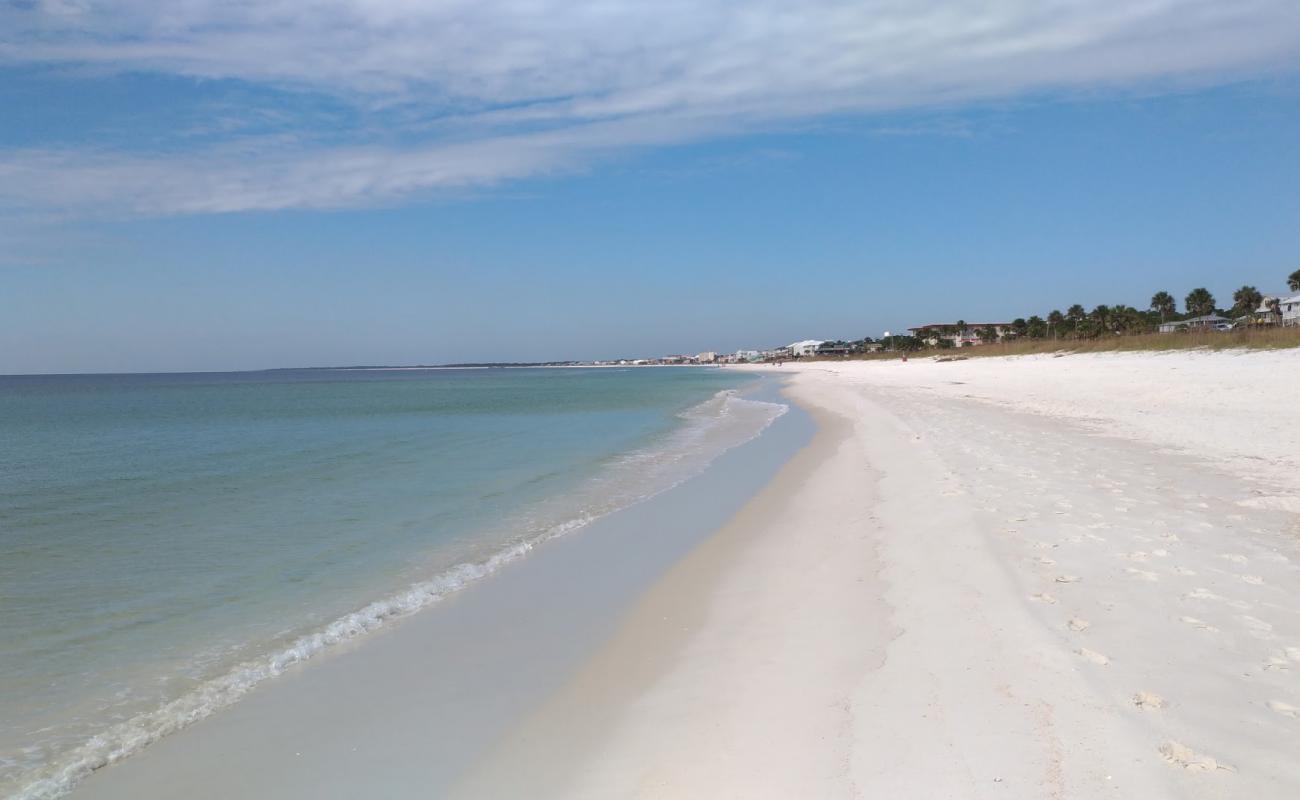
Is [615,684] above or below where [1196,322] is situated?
below

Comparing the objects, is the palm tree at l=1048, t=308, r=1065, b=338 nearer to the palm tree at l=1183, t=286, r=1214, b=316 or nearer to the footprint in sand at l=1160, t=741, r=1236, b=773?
the palm tree at l=1183, t=286, r=1214, b=316

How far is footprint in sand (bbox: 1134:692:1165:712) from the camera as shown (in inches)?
144

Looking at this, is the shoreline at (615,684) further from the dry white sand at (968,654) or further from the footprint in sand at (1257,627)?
the footprint in sand at (1257,627)

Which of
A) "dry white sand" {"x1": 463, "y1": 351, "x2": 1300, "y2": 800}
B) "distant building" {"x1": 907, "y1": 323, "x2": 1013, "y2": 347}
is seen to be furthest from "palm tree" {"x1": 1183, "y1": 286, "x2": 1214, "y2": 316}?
"dry white sand" {"x1": 463, "y1": 351, "x2": 1300, "y2": 800}

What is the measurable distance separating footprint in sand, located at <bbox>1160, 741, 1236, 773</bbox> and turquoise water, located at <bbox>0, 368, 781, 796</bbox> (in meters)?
5.26

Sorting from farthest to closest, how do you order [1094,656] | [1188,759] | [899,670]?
[899,670], [1094,656], [1188,759]

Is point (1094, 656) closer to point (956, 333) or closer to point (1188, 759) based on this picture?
point (1188, 759)

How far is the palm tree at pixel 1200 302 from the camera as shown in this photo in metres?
61.4

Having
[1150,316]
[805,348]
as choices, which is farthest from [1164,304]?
[805,348]

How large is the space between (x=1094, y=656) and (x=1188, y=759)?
1.14 metres

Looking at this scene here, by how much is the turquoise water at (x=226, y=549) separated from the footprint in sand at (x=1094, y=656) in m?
5.16

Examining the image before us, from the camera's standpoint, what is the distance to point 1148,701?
3.73 m

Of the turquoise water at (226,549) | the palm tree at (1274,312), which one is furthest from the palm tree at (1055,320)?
the turquoise water at (226,549)

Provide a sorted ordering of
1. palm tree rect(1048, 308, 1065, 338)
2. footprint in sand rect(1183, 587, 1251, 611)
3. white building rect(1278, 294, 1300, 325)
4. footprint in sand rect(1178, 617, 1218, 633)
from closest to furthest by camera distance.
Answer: footprint in sand rect(1178, 617, 1218, 633), footprint in sand rect(1183, 587, 1251, 611), white building rect(1278, 294, 1300, 325), palm tree rect(1048, 308, 1065, 338)
